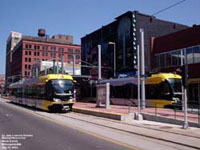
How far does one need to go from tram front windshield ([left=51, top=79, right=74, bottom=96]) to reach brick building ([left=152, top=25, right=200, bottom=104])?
16.6 metres

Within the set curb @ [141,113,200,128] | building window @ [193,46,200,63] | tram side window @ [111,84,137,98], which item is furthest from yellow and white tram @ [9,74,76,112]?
building window @ [193,46,200,63]

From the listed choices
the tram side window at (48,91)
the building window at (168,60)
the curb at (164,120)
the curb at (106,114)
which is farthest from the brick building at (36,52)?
the curb at (164,120)

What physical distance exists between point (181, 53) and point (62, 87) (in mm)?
19519

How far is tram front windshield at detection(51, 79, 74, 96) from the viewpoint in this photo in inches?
867

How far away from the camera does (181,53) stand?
3491 cm

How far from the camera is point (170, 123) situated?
1571cm

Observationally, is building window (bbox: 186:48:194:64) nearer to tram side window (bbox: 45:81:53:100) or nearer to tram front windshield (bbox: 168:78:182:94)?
tram front windshield (bbox: 168:78:182:94)

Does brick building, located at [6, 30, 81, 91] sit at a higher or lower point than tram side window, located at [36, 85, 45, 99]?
higher

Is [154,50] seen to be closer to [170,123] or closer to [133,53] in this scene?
[133,53]

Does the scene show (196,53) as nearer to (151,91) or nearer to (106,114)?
(151,91)

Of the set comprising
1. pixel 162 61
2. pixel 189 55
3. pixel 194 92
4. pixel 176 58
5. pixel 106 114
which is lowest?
pixel 106 114

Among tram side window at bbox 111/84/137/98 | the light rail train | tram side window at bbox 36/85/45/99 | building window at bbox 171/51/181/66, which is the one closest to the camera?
tram side window at bbox 36/85/45/99

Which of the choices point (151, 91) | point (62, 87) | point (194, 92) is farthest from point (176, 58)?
point (62, 87)

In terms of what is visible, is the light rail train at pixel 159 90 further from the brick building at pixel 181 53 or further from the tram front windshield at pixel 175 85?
the brick building at pixel 181 53
